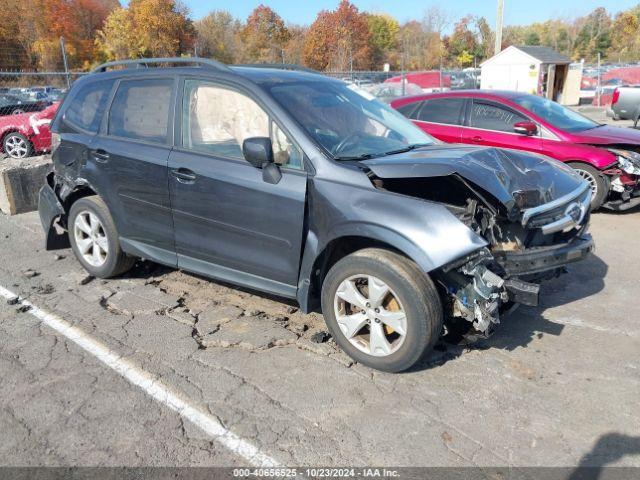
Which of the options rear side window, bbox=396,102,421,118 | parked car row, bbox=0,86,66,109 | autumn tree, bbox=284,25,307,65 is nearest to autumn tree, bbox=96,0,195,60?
autumn tree, bbox=284,25,307,65

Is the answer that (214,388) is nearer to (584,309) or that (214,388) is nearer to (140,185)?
(140,185)

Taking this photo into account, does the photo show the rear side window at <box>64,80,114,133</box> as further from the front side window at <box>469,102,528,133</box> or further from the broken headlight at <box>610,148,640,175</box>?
the broken headlight at <box>610,148,640,175</box>

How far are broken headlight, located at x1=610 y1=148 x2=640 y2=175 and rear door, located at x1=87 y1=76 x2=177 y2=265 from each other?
559 centimetres

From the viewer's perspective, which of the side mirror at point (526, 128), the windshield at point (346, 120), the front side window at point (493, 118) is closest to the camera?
the windshield at point (346, 120)

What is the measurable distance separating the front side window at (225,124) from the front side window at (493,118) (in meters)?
4.85

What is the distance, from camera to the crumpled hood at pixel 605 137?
7070 mm

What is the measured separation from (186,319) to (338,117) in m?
1.97

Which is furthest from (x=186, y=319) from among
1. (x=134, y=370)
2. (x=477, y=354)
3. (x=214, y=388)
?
(x=477, y=354)

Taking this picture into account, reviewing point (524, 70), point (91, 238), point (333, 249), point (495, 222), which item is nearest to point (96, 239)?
point (91, 238)

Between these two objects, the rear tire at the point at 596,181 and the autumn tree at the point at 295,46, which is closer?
the rear tire at the point at 596,181

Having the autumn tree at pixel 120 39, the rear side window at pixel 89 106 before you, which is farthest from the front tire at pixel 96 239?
the autumn tree at pixel 120 39

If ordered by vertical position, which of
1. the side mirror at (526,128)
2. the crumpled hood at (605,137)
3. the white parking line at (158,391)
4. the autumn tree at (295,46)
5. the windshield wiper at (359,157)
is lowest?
the white parking line at (158,391)

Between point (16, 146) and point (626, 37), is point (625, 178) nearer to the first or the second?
point (16, 146)

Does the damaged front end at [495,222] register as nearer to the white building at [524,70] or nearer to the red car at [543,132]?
the red car at [543,132]
